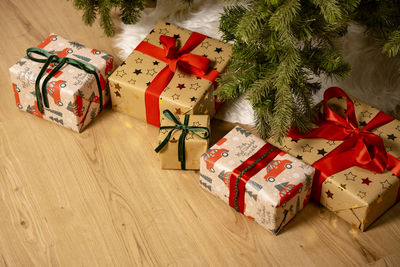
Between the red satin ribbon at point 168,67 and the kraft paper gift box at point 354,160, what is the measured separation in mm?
356

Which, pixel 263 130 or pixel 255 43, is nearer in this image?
pixel 255 43

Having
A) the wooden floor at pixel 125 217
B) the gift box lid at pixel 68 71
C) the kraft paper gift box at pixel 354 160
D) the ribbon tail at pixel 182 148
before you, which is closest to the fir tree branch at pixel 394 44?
the kraft paper gift box at pixel 354 160

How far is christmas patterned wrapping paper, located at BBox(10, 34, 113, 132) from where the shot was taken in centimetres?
164

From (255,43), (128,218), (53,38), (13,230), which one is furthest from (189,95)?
(13,230)

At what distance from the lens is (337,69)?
144 centimetres

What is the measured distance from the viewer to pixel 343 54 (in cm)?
189

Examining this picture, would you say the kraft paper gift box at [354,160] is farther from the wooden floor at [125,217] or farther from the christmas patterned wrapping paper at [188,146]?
the christmas patterned wrapping paper at [188,146]

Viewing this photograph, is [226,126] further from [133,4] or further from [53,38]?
[53,38]

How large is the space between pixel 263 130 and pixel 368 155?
32cm

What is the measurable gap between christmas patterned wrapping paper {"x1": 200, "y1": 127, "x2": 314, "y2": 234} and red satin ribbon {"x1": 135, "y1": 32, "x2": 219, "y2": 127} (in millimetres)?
259

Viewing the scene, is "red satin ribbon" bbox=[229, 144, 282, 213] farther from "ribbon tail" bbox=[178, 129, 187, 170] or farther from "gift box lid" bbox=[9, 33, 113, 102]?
"gift box lid" bbox=[9, 33, 113, 102]

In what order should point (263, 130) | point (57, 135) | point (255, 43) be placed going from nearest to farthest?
point (255, 43) → point (263, 130) → point (57, 135)

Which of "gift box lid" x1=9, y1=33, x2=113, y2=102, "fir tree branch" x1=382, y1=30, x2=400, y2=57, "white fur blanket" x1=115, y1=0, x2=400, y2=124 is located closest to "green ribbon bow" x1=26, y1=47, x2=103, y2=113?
"gift box lid" x1=9, y1=33, x2=113, y2=102

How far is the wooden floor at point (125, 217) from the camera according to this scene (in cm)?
145
